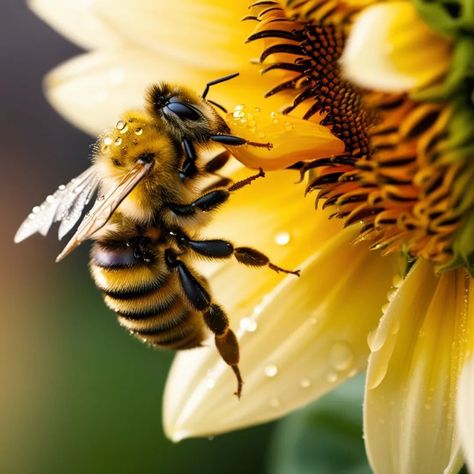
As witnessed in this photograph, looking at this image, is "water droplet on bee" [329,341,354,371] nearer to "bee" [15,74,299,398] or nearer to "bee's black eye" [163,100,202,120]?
"bee" [15,74,299,398]

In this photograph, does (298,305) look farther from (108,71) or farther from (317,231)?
(108,71)

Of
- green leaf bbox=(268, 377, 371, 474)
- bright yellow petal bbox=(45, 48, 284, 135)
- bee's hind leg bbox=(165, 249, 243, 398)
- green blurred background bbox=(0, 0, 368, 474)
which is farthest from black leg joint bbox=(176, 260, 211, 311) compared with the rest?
green blurred background bbox=(0, 0, 368, 474)

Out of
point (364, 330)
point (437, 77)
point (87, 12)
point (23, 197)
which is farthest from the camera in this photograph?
point (23, 197)

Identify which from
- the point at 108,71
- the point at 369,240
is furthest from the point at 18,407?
the point at 369,240

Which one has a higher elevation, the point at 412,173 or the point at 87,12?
the point at 87,12

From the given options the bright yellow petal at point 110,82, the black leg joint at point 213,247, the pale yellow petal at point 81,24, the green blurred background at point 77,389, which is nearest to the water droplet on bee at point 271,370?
the black leg joint at point 213,247

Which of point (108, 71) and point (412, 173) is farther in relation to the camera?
point (108, 71)
